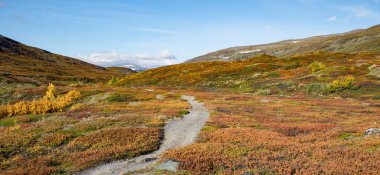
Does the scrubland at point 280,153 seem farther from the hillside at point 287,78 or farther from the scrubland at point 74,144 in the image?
the hillside at point 287,78

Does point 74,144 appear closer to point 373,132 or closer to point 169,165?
point 169,165

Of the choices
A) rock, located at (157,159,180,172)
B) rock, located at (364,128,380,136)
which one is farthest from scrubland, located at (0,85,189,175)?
rock, located at (364,128,380,136)

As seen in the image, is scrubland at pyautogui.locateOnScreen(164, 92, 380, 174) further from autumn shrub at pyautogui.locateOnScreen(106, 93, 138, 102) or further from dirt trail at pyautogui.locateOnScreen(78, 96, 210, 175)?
autumn shrub at pyautogui.locateOnScreen(106, 93, 138, 102)

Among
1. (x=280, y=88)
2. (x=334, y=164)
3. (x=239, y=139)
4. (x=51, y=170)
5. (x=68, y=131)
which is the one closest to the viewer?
(x=334, y=164)

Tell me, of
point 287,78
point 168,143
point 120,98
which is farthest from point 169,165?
point 287,78

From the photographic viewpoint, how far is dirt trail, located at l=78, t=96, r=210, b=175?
16875 millimetres

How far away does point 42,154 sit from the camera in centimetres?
2041

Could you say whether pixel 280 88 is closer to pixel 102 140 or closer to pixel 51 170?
pixel 102 140

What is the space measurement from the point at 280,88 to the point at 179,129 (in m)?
55.8

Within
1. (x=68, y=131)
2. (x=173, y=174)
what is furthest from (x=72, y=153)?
(x=173, y=174)

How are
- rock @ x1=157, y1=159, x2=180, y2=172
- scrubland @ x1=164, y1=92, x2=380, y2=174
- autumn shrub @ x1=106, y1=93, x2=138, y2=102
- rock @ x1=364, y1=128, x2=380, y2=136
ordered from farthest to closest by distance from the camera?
autumn shrub @ x1=106, y1=93, x2=138, y2=102, rock @ x1=364, y1=128, x2=380, y2=136, rock @ x1=157, y1=159, x2=180, y2=172, scrubland @ x1=164, y1=92, x2=380, y2=174

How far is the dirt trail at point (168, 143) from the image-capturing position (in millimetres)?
16875

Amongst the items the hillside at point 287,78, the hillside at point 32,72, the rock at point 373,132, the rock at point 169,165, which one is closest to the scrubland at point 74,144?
the rock at point 169,165

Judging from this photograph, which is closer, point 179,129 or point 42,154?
point 42,154
